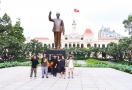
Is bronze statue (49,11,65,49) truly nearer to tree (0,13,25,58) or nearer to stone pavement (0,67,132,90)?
stone pavement (0,67,132,90)

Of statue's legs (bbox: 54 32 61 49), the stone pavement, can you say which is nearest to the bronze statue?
statue's legs (bbox: 54 32 61 49)

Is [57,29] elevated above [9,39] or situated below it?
below

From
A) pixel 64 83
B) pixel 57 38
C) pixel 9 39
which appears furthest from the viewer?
pixel 9 39

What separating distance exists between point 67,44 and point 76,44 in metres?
3.74

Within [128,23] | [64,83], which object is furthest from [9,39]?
[64,83]

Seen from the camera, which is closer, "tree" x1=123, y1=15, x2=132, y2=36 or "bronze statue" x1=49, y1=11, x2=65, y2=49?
"bronze statue" x1=49, y1=11, x2=65, y2=49

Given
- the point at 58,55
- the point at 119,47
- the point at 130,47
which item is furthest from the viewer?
the point at 119,47

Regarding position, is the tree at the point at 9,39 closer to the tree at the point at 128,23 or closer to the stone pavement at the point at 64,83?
the tree at the point at 128,23

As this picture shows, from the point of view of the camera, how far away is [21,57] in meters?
46.0

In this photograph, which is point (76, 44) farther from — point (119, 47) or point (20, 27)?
point (119, 47)

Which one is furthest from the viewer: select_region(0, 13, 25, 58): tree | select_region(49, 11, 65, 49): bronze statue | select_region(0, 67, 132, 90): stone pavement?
select_region(0, 13, 25, 58): tree

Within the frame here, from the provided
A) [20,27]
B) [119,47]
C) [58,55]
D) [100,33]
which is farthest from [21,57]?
[100,33]

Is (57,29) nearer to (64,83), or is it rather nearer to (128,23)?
(64,83)

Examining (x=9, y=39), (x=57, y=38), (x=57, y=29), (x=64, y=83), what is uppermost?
(x=9, y=39)
